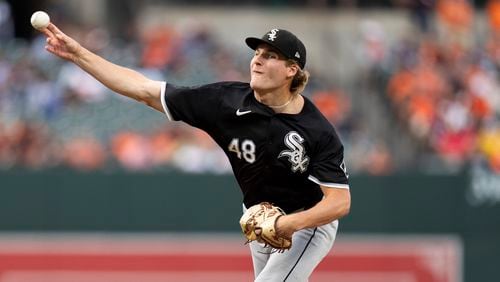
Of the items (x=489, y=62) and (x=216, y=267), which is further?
(x=489, y=62)

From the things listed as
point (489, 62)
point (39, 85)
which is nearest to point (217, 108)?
point (39, 85)

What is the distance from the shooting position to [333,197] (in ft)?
22.3

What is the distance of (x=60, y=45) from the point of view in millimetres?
6711

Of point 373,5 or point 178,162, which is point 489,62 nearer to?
point 373,5

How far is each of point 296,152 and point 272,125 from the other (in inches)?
8.7

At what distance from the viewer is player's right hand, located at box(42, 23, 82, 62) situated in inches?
261

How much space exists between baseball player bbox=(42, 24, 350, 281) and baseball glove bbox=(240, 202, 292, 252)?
0.18ft

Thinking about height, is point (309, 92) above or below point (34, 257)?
above

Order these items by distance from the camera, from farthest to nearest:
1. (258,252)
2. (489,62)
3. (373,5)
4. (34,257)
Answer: (373,5), (489,62), (34,257), (258,252)

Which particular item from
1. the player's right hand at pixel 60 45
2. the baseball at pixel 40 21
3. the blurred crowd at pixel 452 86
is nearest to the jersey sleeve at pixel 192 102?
the player's right hand at pixel 60 45

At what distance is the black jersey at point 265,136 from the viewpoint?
22.5 feet

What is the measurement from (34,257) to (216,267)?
204 cm

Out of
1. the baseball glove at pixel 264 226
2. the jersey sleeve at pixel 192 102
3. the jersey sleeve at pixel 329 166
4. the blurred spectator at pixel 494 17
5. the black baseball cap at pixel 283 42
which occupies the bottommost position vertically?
the blurred spectator at pixel 494 17

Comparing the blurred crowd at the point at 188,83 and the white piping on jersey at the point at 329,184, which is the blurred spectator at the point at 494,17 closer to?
the blurred crowd at the point at 188,83
